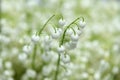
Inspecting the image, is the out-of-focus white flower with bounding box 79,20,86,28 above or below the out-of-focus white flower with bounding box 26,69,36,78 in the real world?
below

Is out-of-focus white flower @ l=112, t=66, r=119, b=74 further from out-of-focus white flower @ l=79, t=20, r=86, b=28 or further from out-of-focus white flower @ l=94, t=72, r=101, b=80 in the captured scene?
out-of-focus white flower @ l=79, t=20, r=86, b=28

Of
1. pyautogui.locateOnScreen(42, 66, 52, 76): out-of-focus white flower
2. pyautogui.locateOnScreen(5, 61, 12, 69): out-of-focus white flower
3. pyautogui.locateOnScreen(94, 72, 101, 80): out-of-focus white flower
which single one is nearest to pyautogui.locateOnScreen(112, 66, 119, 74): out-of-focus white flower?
pyautogui.locateOnScreen(94, 72, 101, 80): out-of-focus white flower

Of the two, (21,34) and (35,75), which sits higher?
(21,34)

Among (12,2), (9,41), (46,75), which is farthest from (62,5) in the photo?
(46,75)

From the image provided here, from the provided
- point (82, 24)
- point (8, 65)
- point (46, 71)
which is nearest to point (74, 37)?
point (82, 24)

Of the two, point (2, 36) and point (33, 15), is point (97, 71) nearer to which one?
point (2, 36)

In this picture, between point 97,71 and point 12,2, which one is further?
point 12,2

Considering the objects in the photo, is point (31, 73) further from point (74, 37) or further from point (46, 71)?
point (74, 37)

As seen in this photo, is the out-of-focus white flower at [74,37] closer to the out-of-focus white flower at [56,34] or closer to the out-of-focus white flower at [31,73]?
the out-of-focus white flower at [56,34]

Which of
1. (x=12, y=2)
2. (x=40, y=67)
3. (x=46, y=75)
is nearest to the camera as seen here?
(x=46, y=75)

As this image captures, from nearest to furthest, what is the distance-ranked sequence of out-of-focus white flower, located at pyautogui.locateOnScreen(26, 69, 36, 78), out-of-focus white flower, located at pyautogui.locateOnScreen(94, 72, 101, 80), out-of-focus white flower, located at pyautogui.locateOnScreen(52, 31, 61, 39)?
out-of-focus white flower, located at pyautogui.locateOnScreen(52, 31, 61, 39) → out-of-focus white flower, located at pyautogui.locateOnScreen(26, 69, 36, 78) → out-of-focus white flower, located at pyautogui.locateOnScreen(94, 72, 101, 80)

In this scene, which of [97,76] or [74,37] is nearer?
[74,37]
